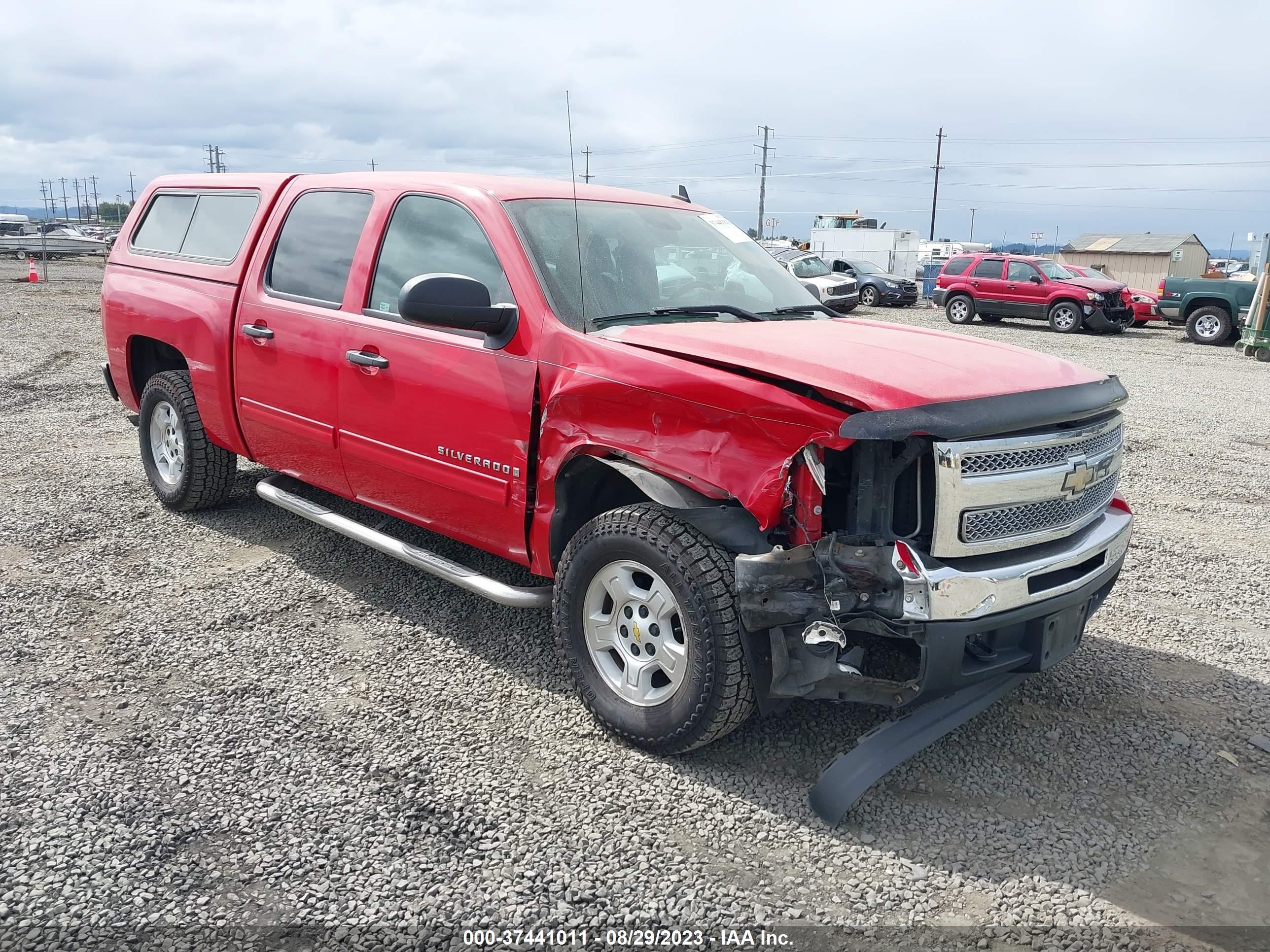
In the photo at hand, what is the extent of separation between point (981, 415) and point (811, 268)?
23877 mm

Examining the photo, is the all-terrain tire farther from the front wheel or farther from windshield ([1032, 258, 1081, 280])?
windshield ([1032, 258, 1081, 280])

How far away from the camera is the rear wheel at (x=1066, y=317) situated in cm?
2170

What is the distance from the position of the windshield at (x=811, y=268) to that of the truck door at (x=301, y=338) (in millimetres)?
21164

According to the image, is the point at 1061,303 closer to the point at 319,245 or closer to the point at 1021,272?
the point at 1021,272

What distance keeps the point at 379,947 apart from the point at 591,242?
2.66 metres

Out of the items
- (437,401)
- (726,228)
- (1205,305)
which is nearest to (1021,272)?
(1205,305)

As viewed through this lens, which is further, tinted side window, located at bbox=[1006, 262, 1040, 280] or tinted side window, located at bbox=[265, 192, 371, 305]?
tinted side window, located at bbox=[1006, 262, 1040, 280]

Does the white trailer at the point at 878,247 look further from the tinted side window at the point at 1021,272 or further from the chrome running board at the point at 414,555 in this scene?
the chrome running board at the point at 414,555

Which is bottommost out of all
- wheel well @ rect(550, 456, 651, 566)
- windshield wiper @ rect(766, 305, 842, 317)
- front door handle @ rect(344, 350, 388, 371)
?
wheel well @ rect(550, 456, 651, 566)

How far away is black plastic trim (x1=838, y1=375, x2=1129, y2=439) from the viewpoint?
2738 mm

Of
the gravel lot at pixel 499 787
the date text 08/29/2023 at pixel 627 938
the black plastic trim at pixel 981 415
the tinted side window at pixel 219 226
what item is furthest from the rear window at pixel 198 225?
the date text 08/29/2023 at pixel 627 938

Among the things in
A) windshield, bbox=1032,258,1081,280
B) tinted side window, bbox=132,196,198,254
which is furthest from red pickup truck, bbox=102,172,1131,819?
windshield, bbox=1032,258,1081,280

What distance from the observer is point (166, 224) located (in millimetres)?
5969

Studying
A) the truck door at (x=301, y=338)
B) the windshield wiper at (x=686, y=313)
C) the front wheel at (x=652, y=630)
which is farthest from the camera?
the truck door at (x=301, y=338)
